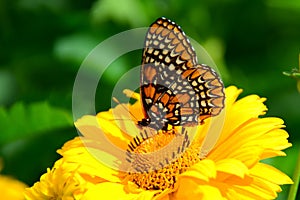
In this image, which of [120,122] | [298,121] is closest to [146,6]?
[298,121]

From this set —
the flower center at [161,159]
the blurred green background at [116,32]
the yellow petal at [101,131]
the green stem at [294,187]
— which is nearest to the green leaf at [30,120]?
the yellow petal at [101,131]

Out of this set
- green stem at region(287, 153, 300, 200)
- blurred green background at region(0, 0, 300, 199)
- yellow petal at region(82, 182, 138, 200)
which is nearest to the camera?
green stem at region(287, 153, 300, 200)

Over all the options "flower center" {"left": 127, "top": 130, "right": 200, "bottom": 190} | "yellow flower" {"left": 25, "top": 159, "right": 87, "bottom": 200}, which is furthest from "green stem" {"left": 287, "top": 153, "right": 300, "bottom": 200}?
"yellow flower" {"left": 25, "top": 159, "right": 87, "bottom": 200}

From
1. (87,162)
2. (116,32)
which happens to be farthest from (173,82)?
(116,32)

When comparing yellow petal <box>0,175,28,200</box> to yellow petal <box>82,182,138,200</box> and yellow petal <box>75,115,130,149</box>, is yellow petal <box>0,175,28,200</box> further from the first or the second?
yellow petal <box>75,115,130,149</box>

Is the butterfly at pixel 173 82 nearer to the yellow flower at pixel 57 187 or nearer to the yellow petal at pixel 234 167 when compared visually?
the yellow petal at pixel 234 167

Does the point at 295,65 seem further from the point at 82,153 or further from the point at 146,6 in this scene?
the point at 82,153
